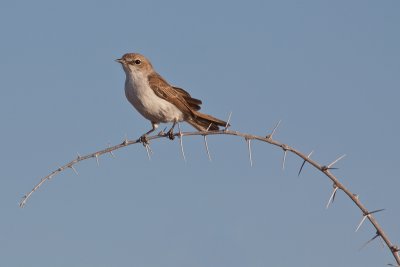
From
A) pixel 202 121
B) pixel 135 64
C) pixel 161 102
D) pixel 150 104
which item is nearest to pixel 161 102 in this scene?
pixel 161 102

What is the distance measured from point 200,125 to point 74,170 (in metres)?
5.05

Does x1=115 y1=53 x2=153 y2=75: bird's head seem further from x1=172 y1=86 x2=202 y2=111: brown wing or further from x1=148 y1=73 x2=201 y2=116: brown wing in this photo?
x1=172 y1=86 x2=202 y2=111: brown wing

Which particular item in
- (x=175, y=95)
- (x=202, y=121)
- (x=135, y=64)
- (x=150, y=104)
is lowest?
(x=202, y=121)

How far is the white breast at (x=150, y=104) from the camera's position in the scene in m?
10.3

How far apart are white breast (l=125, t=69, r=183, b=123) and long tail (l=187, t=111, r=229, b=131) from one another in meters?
0.27

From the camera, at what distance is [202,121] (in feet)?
33.4

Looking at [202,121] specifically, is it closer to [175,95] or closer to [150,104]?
[175,95]

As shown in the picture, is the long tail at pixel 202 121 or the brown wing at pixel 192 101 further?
the brown wing at pixel 192 101

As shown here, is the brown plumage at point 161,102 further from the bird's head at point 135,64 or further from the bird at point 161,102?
the bird's head at point 135,64

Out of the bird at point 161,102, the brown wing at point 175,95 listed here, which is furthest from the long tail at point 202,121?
the brown wing at point 175,95

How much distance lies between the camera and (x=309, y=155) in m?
4.95

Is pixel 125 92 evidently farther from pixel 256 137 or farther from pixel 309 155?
pixel 309 155

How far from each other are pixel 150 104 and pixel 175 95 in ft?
1.42

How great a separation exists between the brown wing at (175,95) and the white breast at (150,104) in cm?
7
